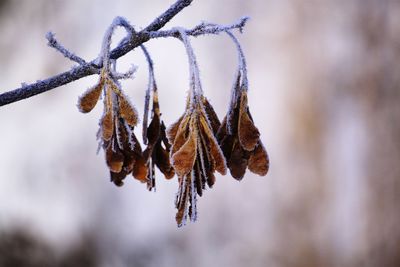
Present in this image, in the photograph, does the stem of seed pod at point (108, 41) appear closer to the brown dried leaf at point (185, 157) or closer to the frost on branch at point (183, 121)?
the frost on branch at point (183, 121)

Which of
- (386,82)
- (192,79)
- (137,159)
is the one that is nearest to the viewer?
(192,79)

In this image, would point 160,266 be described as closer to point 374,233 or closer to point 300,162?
point 300,162

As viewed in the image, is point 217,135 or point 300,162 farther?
point 300,162

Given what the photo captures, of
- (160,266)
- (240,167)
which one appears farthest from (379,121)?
(240,167)

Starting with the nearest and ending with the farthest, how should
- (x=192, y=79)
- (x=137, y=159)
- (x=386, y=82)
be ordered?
(x=192, y=79), (x=137, y=159), (x=386, y=82)

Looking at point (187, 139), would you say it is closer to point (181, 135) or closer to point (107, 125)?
point (181, 135)

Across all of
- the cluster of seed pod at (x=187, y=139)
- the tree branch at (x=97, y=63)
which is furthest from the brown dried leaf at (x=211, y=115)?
the tree branch at (x=97, y=63)

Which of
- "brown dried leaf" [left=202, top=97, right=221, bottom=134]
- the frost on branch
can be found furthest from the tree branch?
"brown dried leaf" [left=202, top=97, right=221, bottom=134]
